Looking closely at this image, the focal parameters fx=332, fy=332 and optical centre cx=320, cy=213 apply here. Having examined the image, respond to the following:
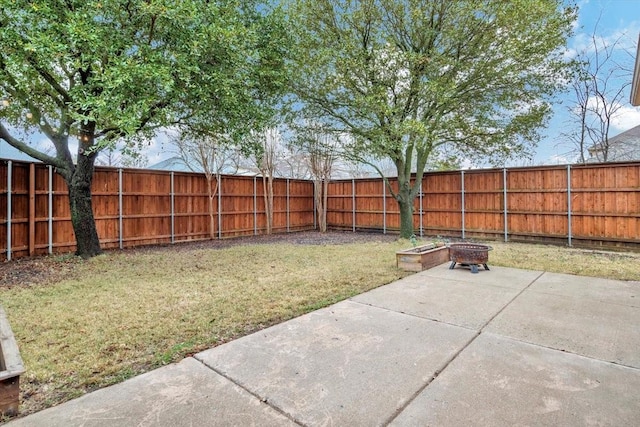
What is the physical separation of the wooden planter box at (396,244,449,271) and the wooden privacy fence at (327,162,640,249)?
4645mm

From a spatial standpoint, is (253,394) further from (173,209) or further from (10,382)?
(173,209)

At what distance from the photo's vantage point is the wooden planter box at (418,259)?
5.67 m

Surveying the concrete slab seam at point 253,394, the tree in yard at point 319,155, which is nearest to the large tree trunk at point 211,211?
the tree in yard at point 319,155

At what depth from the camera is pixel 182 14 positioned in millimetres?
5496

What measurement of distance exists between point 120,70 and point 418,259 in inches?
222

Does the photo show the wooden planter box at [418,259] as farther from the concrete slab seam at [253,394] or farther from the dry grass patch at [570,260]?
the concrete slab seam at [253,394]

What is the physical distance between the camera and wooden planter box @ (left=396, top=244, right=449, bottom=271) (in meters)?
5.67

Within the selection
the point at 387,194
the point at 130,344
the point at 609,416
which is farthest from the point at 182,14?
the point at 387,194

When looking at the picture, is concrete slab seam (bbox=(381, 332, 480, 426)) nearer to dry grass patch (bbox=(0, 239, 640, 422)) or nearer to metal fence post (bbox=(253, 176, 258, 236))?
dry grass patch (bbox=(0, 239, 640, 422))

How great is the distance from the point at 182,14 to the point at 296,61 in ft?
12.5

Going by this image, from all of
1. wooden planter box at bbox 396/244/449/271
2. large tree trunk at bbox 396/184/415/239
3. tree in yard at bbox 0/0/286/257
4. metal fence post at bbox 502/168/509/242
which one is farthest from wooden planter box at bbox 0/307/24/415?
metal fence post at bbox 502/168/509/242

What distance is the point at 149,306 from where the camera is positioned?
3.79 meters

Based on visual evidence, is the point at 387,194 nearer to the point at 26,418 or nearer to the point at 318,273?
the point at 318,273

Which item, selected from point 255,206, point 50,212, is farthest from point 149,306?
point 255,206
